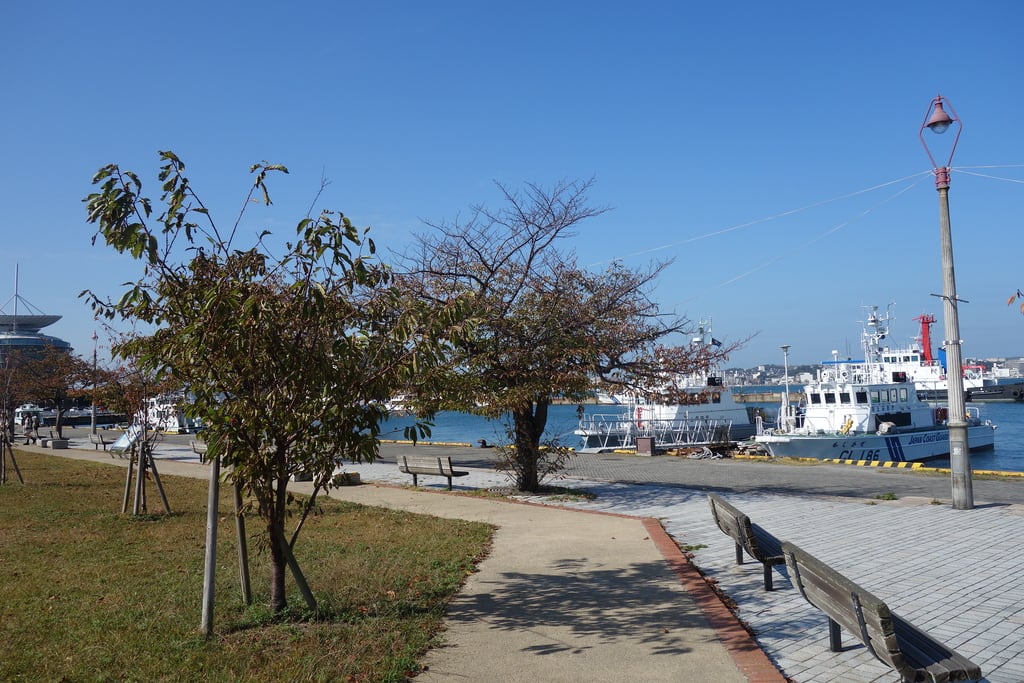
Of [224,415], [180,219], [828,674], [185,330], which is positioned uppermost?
[180,219]

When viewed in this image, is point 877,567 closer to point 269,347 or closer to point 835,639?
point 835,639

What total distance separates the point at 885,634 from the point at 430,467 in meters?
12.9

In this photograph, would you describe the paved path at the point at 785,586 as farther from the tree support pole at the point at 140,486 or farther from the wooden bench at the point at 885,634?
the tree support pole at the point at 140,486

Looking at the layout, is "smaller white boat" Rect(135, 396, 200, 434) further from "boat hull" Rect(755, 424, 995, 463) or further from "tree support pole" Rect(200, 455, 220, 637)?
"boat hull" Rect(755, 424, 995, 463)

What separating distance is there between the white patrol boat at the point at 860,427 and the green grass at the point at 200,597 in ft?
76.5

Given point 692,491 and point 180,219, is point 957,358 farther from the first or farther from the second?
point 180,219

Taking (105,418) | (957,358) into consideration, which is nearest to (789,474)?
(957,358)

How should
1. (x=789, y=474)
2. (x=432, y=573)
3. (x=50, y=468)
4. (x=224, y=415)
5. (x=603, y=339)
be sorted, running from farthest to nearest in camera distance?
(x=50, y=468), (x=789, y=474), (x=603, y=339), (x=432, y=573), (x=224, y=415)

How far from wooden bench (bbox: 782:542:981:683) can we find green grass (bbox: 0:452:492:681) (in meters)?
2.77

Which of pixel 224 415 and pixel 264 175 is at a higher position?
pixel 264 175

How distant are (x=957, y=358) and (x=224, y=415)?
11.6m

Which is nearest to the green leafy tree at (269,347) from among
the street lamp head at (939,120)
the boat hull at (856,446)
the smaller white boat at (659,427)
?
the street lamp head at (939,120)

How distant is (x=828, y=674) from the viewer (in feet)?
17.1

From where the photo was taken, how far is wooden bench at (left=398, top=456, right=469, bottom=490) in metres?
16.2
